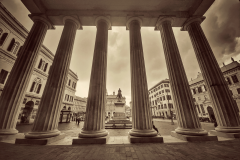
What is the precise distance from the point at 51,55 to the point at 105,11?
19.2 meters

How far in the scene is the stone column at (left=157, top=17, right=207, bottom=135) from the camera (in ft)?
19.2

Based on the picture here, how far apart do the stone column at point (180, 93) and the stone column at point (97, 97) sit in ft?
16.0

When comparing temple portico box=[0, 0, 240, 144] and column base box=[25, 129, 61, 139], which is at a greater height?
temple portico box=[0, 0, 240, 144]

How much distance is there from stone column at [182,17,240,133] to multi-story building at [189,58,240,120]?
15.1 meters

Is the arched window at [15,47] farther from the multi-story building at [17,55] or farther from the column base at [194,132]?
the column base at [194,132]

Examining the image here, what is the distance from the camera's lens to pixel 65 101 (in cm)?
2544

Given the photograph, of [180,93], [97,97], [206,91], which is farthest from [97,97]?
[206,91]

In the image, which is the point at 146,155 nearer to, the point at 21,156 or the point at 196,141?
the point at 196,141

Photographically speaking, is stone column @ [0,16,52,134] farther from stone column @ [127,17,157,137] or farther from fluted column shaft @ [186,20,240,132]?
fluted column shaft @ [186,20,240,132]

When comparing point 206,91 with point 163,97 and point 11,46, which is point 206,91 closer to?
point 163,97

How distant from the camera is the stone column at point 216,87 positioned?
612 centimetres

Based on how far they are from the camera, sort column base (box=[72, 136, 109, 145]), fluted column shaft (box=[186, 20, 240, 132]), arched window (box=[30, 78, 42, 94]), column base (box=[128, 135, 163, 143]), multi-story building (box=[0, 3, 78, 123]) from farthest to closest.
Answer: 1. arched window (box=[30, 78, 42, 94])
2. multi-story building (box=[0, 3, 78, 123])
3. fluted column shaft (box=[186, 20, 240, 132])
4. column base (box=[128, 135, 163, 143])
5. column base (box=[72, 136, 109, 145])

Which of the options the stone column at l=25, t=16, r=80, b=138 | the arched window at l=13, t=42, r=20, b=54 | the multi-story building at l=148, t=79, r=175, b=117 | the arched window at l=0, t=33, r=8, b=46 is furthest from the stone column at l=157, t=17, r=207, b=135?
the multi-story building at l=148, t=79, r=175, b=117

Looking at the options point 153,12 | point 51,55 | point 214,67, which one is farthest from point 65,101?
point 214,67
